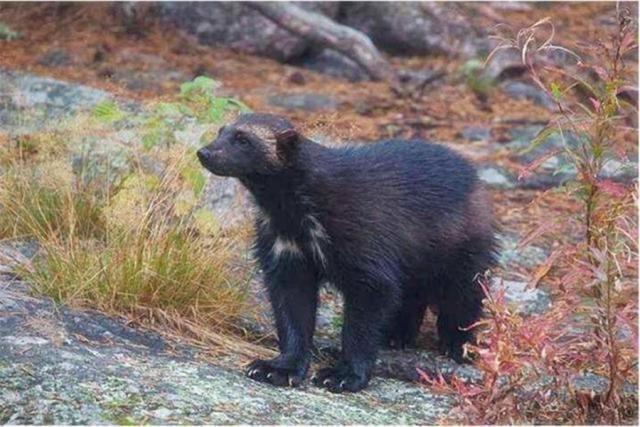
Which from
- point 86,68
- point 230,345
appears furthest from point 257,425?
point 86,68

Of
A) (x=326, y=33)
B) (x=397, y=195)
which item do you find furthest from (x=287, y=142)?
(x=326, y=33)

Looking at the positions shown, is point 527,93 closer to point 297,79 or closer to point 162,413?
point 297,79

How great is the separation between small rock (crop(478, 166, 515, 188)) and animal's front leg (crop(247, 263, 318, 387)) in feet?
11.5

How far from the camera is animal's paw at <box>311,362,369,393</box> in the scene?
575 centimetres

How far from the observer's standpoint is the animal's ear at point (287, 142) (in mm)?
5840

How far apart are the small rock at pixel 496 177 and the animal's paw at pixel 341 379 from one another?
12.0 ft

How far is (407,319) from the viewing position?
6617mm

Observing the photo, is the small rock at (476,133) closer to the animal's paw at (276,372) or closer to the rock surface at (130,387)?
the rock surface at (130,387)

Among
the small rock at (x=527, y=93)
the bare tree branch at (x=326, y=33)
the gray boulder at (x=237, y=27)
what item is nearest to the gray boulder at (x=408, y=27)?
the gray boulder at (x=237, y=27)

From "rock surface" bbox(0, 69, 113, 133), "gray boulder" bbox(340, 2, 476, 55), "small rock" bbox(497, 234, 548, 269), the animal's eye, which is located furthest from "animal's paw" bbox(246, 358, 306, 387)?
"gray boulder" bbox(340, 2, 476, 55)

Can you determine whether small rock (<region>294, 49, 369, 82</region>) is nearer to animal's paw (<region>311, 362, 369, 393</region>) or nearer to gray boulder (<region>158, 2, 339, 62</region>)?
gray boulder (<region>158, 2, 339, 62</region>)

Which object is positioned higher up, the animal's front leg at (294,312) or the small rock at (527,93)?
the small rock at (527,93)

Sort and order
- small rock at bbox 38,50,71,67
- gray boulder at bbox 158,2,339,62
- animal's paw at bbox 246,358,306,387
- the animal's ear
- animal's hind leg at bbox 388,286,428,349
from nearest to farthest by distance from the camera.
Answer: animal's paw at bbox 246,358,306,387
the animal's ear
animal's hind leg at bbox 388,286,428,349
small rock at bbox 38,50,71,67
gray boulder at bbox 158,2,339,62

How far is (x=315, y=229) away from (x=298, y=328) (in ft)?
1.40
